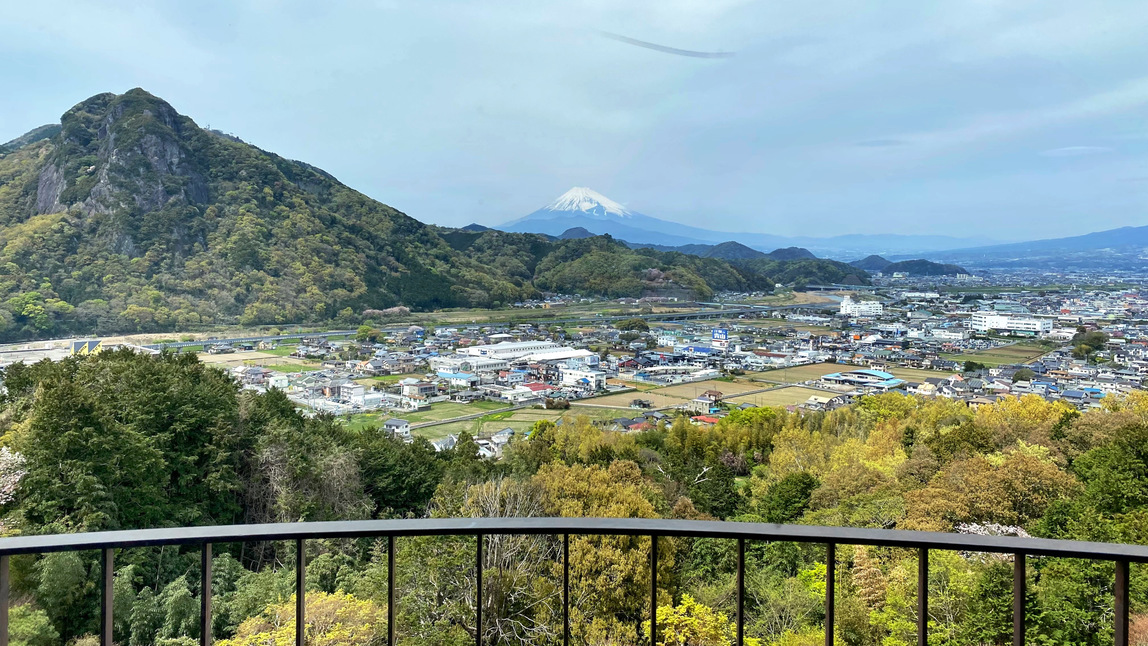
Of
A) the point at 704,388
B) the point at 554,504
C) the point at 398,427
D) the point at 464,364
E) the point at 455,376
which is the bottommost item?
the point at 554,504

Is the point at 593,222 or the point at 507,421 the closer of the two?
the point at 507,421

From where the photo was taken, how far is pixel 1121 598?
1002mm

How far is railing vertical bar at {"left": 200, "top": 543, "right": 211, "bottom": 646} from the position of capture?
103 cm

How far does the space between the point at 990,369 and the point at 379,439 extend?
1593cm

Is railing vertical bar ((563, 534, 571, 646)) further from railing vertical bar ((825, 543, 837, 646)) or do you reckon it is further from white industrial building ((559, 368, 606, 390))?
white industrial building ((559, 368, 606, 390))

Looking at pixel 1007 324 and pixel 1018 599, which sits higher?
pixel 1018 599

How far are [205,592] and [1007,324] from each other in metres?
23.6

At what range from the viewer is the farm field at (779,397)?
17.3 m

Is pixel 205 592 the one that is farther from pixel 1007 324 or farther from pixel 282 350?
pixel 1007 324

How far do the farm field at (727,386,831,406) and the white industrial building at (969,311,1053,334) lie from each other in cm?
647

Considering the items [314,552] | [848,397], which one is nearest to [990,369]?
[848,397]

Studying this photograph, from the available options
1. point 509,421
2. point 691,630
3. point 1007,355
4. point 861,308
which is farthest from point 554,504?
point 861,308

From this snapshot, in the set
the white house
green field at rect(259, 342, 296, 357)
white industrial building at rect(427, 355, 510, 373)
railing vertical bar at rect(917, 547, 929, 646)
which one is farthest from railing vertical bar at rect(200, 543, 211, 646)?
green field at rect(259, 342, 296, 357)

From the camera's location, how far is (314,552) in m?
7.71
